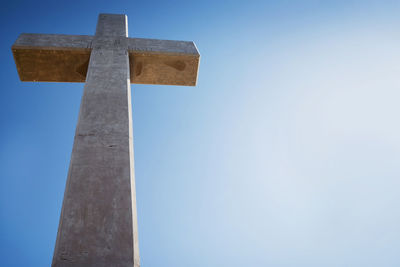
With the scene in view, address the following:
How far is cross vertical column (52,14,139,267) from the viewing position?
3.31 m

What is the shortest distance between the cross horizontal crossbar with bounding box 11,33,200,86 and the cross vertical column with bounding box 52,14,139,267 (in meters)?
1.25

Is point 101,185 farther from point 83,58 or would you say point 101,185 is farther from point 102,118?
point 83,58

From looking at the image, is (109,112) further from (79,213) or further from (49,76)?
(49,76)

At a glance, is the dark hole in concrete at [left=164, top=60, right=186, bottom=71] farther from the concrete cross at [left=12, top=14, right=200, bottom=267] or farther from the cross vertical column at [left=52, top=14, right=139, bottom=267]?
the cross vertical column at [left=52, top=14, right=139, bottom=267]

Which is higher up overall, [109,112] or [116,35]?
[116,35]

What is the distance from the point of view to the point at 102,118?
4523 mm

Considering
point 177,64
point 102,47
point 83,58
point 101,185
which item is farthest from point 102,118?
point 177,64

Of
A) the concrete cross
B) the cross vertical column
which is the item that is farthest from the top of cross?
the cross vertical column

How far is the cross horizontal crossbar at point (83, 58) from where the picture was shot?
6.26 metres

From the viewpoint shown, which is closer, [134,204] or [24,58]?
[134,204]

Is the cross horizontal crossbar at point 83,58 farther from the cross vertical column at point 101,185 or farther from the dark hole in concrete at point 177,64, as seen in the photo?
the cross vertical column at point 101,185

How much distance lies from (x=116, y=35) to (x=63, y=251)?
15.3 ft

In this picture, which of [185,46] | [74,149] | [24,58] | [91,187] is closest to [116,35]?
[185,46]

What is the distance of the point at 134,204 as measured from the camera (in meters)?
3.84
